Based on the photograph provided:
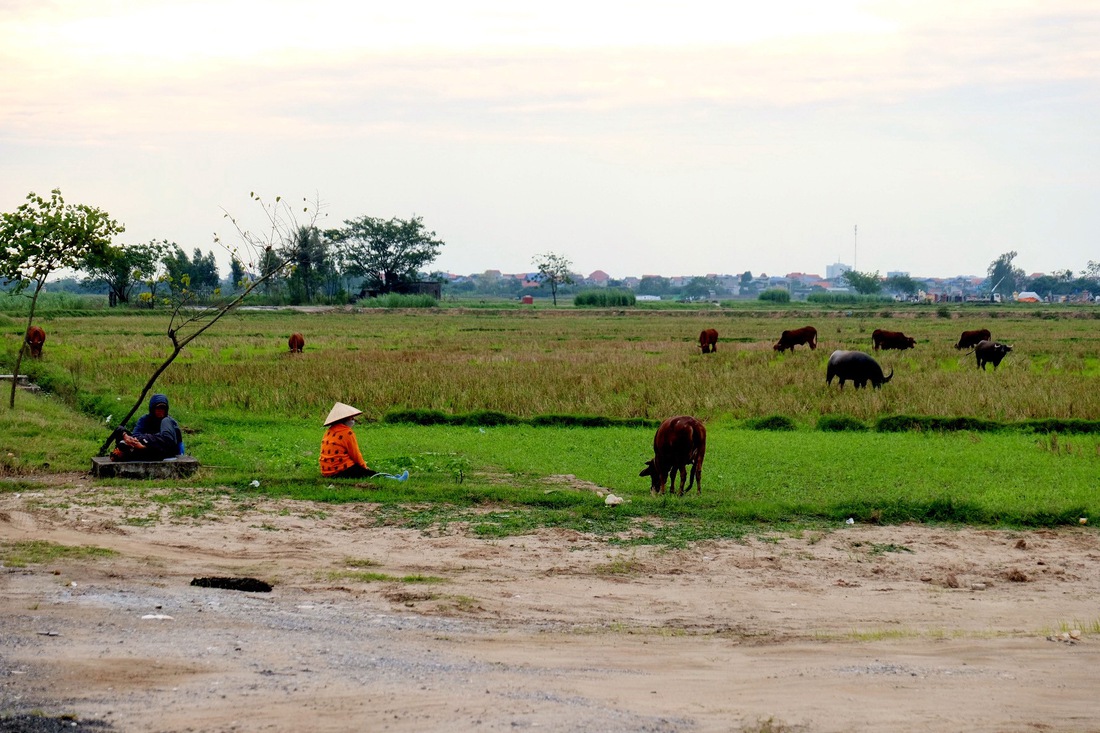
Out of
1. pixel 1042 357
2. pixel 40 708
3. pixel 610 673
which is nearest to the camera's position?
pixel 40 708

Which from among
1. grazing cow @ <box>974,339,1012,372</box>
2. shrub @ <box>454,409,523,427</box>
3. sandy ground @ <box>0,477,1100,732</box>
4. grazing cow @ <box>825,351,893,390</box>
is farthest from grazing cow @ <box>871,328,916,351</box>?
sandy ground @ <box>0,477,1100,732</box>

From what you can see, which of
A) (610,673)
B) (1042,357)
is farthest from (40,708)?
(1042,357)

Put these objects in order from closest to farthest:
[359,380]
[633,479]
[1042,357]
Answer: [633,479], [359,380], [1042,357]

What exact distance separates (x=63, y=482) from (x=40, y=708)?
778cm

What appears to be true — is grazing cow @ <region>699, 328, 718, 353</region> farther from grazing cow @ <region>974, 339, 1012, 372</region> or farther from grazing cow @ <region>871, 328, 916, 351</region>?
grazing cow @ <region>974, 339, 1012, 372</region>

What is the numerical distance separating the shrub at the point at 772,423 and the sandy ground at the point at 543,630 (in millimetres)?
8105

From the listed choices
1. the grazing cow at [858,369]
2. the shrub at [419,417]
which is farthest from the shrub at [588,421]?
the grazing cow at [858,369]

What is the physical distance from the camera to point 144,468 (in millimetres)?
12984

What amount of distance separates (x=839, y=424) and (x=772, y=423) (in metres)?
1.15

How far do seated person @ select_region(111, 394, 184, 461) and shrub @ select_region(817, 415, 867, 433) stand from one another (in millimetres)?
10850

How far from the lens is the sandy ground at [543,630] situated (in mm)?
5828

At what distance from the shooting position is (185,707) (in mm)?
5672

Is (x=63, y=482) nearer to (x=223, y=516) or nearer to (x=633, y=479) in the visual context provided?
(x=223, y=516)

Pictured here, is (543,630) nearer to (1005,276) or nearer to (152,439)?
(152,439)
